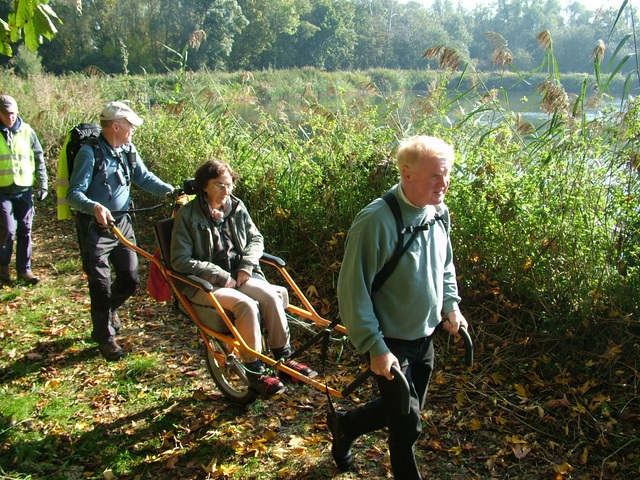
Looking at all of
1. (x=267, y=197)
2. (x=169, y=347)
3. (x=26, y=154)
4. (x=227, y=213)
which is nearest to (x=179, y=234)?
(x=227, y=213)

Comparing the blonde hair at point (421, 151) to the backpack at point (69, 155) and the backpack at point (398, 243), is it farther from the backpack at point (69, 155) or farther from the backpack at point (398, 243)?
the backpack at point (69, 155)

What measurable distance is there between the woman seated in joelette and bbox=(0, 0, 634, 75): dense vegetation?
4.79 ft

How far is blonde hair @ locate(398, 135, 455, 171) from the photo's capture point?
260 cm

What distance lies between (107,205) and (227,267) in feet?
4.67

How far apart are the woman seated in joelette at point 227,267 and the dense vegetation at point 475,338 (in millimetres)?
640

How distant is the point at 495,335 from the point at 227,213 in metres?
2.31

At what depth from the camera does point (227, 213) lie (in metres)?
4.21

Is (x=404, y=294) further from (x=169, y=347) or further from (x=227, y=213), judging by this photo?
(x=169, y=347)

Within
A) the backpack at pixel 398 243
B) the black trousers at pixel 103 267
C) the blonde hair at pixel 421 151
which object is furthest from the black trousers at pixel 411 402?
the black trousers at pixel 103 267

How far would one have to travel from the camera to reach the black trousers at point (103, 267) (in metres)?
4.82

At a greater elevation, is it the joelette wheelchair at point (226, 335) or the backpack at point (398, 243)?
the backpack at point (398, 243)

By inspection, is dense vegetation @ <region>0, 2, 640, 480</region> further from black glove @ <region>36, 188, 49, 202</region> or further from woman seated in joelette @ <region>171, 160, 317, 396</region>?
black glove @ <region>36, 188, 49, 202</region>

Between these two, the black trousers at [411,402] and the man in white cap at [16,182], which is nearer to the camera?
the black trousers at [411,402]

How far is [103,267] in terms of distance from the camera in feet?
16.0
